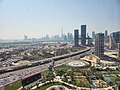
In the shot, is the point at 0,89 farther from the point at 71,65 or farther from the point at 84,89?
the point at 71,65

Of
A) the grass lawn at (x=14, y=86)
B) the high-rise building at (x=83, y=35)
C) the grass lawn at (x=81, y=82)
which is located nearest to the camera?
the grass lawn at (x=14, y=86)

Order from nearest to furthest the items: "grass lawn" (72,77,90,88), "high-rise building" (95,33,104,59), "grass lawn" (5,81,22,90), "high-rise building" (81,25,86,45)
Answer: "grass lawn" (5,81,22,90) < "grass lawn" (72,77,90,88) < "high-rise building" (95,33,104,59) < "high-rise building" (81,25,86,45)

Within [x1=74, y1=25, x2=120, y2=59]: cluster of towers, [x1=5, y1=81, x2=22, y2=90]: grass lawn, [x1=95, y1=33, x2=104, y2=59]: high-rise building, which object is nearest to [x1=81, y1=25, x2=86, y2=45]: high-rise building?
[x1=74, y1=25, x2=120, y2=59]: cluster of towers

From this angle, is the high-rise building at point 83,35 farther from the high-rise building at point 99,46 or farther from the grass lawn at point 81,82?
the grass lawn at point 81,82

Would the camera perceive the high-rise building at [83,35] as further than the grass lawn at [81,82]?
Yes

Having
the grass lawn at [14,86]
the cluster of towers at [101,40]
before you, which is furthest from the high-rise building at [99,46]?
the grass lawn at [14,86]

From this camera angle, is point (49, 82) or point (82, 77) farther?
point (82, 77)

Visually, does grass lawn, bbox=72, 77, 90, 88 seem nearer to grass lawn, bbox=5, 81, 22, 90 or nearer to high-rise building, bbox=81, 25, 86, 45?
grass lawn, bbox=5, 81, 22, 90

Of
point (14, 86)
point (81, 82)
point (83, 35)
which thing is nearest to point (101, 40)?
point (81, 82)

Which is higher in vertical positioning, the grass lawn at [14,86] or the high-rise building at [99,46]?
the high-rise building at [99,46]

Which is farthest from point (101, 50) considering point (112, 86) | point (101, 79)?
point (112, 86)

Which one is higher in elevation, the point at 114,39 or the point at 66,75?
the point at 114,39
